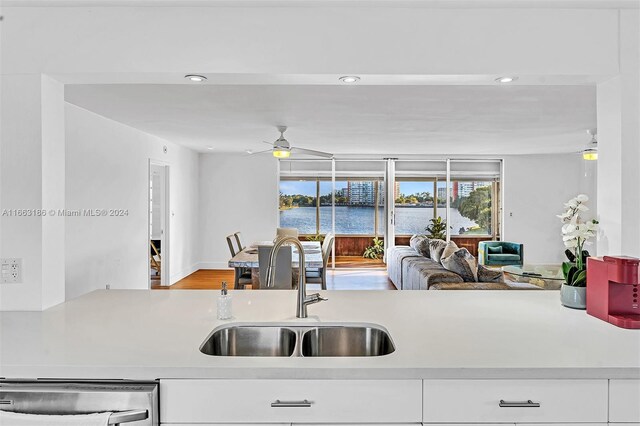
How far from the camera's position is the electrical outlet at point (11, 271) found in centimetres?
195

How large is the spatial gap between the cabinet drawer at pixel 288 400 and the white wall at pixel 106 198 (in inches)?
132

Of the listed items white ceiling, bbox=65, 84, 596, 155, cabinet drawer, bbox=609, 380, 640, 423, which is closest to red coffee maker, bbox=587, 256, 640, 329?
cabinet drawer, bbox=609, 380, 640, 423

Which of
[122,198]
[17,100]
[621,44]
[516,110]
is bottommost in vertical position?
[122,198]

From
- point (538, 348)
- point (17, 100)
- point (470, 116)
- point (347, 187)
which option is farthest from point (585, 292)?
point (347, 187)

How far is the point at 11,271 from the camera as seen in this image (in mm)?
1952

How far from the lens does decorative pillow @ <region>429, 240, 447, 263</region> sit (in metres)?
4.92

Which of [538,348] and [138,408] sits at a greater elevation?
[538,348]

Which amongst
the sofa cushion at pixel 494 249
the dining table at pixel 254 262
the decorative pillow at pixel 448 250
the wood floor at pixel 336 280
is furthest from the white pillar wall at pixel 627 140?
the sofa cushion at pixel 494 249

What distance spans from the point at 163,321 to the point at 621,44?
2372 millimetres

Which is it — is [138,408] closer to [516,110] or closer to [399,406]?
[399,406]

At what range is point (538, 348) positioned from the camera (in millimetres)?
1471

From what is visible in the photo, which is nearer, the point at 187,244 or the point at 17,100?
Answer: the point at 17,100

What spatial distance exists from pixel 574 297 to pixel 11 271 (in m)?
2.60

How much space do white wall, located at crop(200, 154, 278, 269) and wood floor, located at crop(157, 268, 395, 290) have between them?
61cm
